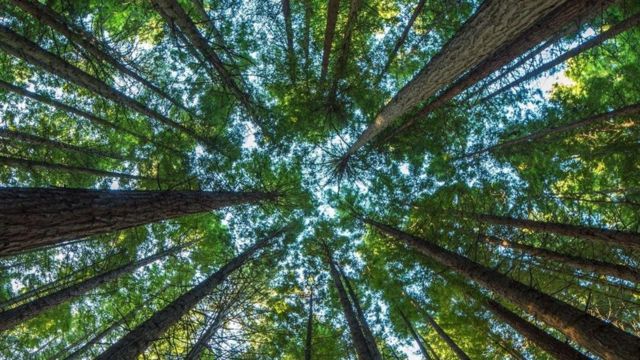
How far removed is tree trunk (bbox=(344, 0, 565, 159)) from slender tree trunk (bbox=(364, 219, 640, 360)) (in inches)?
140

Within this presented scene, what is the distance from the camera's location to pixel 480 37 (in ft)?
13.5

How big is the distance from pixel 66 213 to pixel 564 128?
33.9ft

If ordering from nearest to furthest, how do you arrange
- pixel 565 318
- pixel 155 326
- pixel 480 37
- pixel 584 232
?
pixel 480 37
pixel 565 318
pixel 155 326
pixel 584 232

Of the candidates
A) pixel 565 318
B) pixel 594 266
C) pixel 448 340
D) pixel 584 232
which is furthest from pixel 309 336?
pixel 584 232

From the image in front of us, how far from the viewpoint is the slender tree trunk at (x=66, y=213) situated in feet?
10.2

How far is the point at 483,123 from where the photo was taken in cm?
1020

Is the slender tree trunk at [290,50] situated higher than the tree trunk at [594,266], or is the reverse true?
the slender tree trunk at [290,50]

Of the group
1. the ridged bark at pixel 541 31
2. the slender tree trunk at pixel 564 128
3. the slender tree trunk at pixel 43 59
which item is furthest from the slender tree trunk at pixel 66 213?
the slender tree trunk at pixel 564 128

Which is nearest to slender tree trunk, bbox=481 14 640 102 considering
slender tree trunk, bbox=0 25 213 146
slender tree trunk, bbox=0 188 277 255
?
slender tree trunk, bbox=0 188 277 255

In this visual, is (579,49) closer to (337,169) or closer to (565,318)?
(565,318)

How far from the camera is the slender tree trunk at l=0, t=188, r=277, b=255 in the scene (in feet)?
10.2

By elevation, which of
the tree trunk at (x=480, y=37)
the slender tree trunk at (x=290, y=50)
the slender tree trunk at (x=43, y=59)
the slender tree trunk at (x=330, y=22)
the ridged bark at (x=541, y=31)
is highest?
the slender tree trunk at (x=290, y=50)

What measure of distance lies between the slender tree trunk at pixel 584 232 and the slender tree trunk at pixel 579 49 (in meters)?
3.38

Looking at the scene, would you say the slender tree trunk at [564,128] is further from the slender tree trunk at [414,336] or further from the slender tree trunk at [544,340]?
the slender tree trunk at [414,336]
